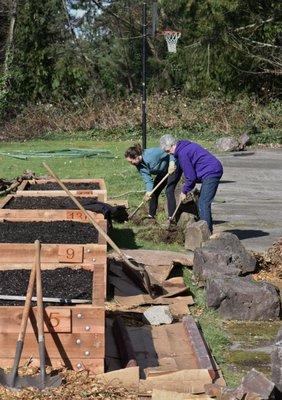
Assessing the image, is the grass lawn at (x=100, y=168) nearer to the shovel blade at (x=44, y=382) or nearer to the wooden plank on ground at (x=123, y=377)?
the wooden plank on ground at (x=123, y=377)

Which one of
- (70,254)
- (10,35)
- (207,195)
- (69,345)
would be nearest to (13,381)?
(69,345)

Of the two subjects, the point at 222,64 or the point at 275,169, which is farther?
the point at 222,64

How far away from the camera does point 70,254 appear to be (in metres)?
7.47

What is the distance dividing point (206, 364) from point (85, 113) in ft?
86.5

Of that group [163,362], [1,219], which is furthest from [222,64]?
[163,362]

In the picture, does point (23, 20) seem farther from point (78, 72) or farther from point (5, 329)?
point (5, 329)

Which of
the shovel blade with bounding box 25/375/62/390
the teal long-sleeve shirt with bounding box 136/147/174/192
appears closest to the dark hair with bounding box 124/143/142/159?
the teal long-sleeve shirt with bounding box 136/147/174/192

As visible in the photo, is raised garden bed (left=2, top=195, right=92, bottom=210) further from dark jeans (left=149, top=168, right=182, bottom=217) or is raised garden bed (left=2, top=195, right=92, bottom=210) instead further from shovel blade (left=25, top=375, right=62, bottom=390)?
shovel blade (left=25, top=375, right=62, bottom=390)

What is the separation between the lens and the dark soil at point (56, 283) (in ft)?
21.4

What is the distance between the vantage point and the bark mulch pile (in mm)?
4926

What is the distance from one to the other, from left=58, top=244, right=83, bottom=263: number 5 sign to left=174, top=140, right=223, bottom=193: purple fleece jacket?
3105mm

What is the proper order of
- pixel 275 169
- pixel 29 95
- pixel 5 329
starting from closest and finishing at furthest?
pixel 5 329 < pixel 275 169 < pixel 29 95

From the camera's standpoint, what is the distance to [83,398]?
493cm

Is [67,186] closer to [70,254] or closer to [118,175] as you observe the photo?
[118,175]
